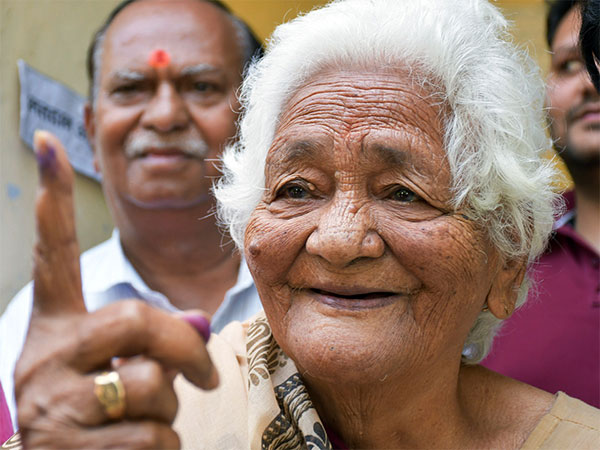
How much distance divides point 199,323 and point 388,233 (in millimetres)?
693

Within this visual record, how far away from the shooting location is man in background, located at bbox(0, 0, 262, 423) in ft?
11.6

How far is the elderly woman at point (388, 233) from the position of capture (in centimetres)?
191

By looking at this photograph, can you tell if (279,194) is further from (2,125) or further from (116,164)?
(2,125)

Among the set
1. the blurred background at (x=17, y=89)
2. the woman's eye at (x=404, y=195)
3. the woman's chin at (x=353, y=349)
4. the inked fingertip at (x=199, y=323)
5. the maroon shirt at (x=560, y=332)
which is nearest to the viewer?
the inked fingertip at (x=199, y=323)

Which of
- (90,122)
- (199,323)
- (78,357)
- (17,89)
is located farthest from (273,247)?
(17,89)

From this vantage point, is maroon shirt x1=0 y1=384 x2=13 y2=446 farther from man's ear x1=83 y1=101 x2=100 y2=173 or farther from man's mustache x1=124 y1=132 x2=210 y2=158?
man's ear x1=83 y1=101 x2=100 y2=173

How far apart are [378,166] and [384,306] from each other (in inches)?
14.9

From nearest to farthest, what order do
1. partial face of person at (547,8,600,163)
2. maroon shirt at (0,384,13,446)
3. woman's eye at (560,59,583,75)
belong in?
maroon shirt at (0,384,13,446), partial face of person at (547,8,600,163), woman's eye at (560,59,583,75)

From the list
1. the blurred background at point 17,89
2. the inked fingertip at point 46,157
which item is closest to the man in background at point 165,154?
the blurred background at point 17,89

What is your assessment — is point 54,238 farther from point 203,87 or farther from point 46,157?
point 203,87

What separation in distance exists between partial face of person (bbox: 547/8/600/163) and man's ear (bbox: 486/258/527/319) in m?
1.33

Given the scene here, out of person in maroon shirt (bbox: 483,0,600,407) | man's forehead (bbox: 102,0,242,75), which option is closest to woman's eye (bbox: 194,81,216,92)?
man's forehead (bbox: 102,0,242,75)

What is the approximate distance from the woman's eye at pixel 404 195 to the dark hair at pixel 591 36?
2.94 feet

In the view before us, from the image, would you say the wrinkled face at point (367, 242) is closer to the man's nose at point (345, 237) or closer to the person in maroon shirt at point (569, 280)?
the man's nose at point (345, 237)
